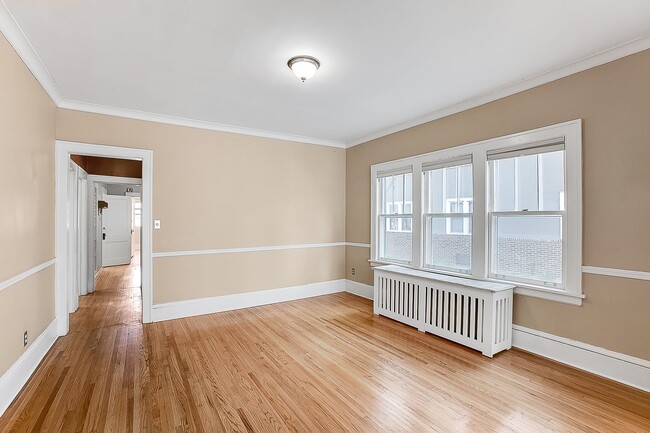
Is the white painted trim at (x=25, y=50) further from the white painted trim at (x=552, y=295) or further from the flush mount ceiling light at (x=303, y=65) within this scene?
the white painted trim at (x=552, y=295)

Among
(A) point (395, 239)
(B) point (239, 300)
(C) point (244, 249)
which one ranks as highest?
(A) point (395, 239)

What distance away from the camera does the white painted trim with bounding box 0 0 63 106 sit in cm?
215

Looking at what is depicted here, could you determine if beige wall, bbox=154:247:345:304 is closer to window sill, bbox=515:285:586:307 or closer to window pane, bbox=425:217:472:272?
window pane, bbox=425:217:472:272

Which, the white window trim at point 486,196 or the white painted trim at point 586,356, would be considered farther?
the white window trim at point 486,196

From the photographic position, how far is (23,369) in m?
2.58

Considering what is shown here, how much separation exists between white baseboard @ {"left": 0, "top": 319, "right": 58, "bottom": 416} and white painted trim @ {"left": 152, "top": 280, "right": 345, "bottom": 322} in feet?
3.69

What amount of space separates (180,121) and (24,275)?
8.29 feet

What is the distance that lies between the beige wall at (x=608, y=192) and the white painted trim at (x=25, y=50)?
4336mm

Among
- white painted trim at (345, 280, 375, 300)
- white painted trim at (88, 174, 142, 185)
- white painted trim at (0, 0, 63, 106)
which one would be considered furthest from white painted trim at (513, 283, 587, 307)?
white painted trim at (88, 174, 142, 185)

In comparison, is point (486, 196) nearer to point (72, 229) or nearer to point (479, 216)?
point (479, 216)

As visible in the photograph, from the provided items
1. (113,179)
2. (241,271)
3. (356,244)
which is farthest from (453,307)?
(113,179)

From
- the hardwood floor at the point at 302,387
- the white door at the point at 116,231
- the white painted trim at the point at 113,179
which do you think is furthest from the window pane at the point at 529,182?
the white door at the point at 116,231

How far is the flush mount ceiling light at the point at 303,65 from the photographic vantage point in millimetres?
2707

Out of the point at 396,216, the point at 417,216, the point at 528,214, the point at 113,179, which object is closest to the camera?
the point at 528,214
